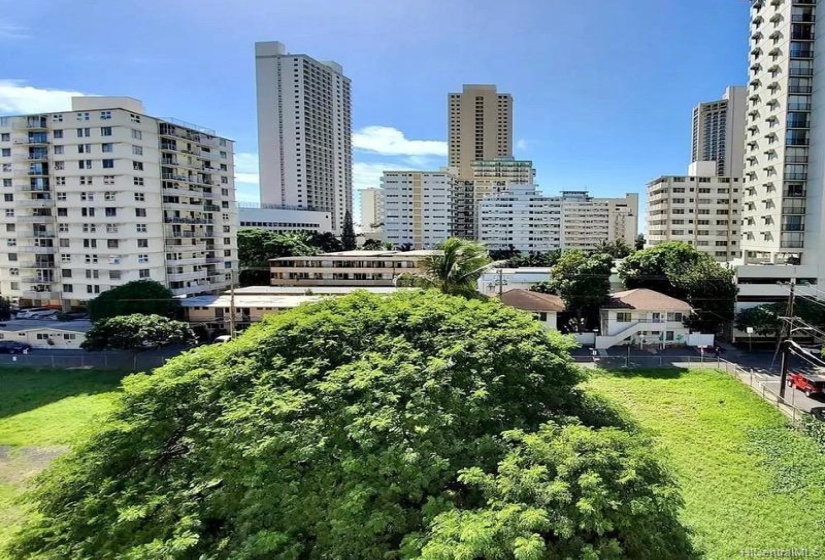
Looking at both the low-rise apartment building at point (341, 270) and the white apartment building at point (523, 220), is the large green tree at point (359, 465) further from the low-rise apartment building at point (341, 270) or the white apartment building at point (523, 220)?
the white apartment building at point (523, 220)

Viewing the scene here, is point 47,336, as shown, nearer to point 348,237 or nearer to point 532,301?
point 532,301

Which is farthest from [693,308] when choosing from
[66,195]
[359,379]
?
[66,195]

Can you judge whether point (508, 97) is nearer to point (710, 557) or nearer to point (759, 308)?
point (759, 308)

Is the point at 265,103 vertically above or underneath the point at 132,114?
above

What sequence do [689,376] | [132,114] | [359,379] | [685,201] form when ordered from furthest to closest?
1. [685,201]
2. [132,114]
3. [689,376]
4. [359,379]

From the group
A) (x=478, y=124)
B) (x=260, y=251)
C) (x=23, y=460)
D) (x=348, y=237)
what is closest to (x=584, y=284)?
(x=23, y=460)

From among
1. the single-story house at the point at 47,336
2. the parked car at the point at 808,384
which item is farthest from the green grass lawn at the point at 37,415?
the parked car at the point at 808,384

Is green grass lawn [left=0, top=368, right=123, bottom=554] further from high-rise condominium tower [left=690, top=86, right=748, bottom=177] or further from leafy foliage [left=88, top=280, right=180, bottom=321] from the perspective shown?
high-rise condominium tower [left=690, top=86, right=748, bottom=177]
